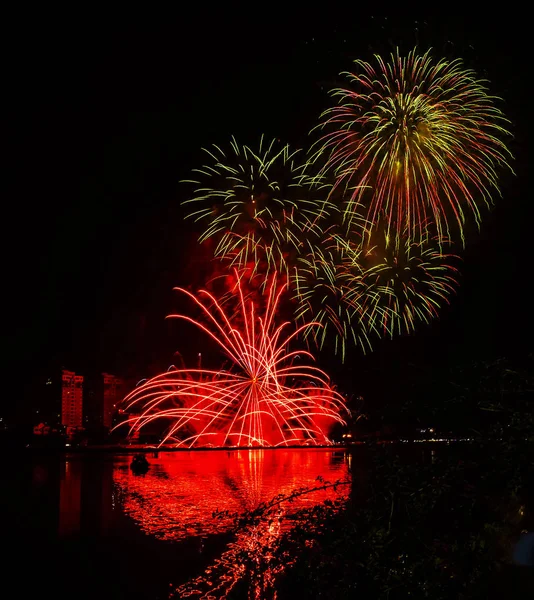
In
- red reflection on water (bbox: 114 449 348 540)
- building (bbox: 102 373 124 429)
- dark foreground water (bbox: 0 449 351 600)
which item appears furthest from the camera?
building (bbox: 102 373 124 429)

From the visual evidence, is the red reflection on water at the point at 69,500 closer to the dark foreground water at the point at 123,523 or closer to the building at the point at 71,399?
the dark foreground water at the point at 123,523

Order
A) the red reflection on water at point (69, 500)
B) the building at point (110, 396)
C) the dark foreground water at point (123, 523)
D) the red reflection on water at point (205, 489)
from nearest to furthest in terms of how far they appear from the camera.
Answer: the dark foreground water at point (123, 523), the red reflection on water at point (69, 500), the red reflection on water at point (205, 489), the building at point (110, 396)

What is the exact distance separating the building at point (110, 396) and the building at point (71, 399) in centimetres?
279

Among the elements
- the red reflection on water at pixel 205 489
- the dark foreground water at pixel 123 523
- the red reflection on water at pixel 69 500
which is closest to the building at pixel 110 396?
the red reflection on water at pixel 205 489

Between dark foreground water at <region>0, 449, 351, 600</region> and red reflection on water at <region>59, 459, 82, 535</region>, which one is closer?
dark foreground water at <region>0, 449, 351, 600</region>

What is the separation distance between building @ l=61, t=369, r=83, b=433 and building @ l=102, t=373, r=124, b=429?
279cm

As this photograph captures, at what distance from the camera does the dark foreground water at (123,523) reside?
28.4 ft

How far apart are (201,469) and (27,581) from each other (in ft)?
60.4

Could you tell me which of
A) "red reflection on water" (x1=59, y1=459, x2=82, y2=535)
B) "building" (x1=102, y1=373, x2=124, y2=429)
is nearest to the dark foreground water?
"red reflection on water" (x1=59, y1=459, x2=82, y2=535)

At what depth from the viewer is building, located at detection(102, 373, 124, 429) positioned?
7581 centimetres

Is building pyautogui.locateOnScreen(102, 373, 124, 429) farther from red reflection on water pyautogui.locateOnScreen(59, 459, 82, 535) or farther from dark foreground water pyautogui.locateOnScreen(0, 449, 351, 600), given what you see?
dark foreground water pyautogui.locateOnScreen(0, 449, 351, 600)

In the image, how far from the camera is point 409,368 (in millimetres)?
7906

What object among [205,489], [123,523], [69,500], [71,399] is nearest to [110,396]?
[71,399]

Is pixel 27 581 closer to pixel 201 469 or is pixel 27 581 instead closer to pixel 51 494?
pixel 51 494
